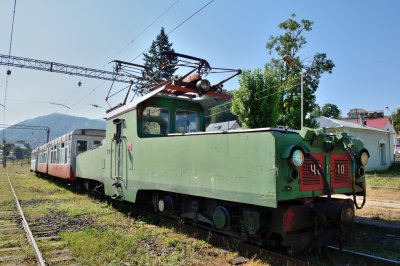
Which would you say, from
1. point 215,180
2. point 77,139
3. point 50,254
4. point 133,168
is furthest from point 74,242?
point 77,139

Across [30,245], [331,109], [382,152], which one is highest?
[331,109]

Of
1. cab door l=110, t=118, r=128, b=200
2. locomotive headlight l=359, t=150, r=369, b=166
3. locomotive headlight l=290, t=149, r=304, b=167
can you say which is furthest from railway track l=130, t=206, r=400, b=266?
cab door l=110, t=118, r=128, b=200

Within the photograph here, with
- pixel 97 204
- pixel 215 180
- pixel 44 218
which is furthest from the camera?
pixel 97 204

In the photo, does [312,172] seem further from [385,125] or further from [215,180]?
[385,125]

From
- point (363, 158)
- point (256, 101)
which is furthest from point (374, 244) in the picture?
point (256, 101)

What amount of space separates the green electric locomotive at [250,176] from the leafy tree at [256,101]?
1514 cm

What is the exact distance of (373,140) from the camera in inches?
1171

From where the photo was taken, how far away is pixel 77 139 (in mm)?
17328

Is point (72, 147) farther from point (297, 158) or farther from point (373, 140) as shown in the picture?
point (373, 140)

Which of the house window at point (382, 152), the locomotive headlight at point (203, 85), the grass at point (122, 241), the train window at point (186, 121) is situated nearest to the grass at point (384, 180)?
the house window at point (382, 152)

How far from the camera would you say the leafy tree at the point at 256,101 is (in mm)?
23234

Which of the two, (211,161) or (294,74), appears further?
(294,74)

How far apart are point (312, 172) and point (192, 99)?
423 centimetres

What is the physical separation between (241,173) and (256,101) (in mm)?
18433
